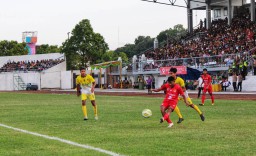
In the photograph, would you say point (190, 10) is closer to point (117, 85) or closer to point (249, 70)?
point (117, 85)

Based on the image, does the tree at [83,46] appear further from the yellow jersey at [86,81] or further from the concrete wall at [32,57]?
the yellow jersey at [86,81]

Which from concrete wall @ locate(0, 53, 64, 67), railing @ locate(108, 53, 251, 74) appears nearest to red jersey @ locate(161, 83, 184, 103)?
railing @ locate(108, 53, 251, 74)

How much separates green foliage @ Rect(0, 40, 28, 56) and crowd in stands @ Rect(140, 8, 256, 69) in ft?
190

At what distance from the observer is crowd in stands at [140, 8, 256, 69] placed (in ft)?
→ 153

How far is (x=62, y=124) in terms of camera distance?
51.9ft

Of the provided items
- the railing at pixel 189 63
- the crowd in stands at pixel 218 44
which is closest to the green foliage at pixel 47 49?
the railing at pixel 189 63

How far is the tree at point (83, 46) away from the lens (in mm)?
80312

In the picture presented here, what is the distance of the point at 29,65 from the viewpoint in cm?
8262

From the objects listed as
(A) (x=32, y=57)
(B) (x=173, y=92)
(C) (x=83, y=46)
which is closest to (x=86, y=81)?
(B) (x=173, y=92)

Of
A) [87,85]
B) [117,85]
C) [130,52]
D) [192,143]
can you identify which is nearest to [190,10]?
[117,85]

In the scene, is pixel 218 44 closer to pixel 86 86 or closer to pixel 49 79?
pixel 49 79

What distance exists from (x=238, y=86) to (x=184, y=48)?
15715 millimetres

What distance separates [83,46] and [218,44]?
33166 mm

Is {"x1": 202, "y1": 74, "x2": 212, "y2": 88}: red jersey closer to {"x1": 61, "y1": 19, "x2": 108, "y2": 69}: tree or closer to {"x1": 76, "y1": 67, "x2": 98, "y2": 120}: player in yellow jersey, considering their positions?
{"x1": 76, "y1": 67, "x2": 98, "y2": 120}: player in yellow jersey
